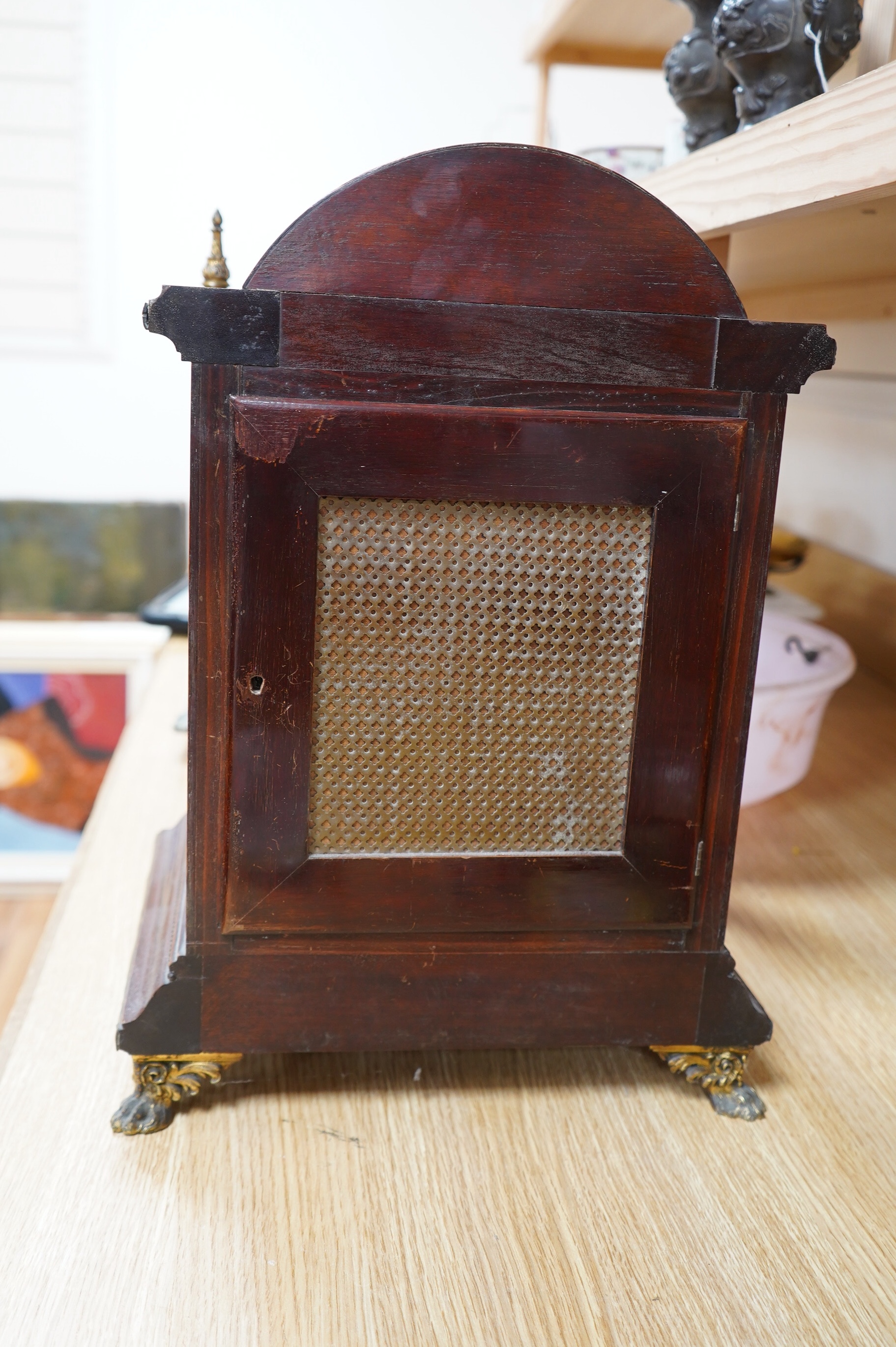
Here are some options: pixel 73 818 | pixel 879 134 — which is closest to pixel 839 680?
pixel 879 134

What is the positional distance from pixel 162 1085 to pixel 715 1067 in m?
0.44

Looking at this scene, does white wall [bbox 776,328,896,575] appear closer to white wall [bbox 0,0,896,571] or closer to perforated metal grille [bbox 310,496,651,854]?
white wall [bbox 0,0,896,571]

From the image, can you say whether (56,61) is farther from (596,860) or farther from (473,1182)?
(473,1182)

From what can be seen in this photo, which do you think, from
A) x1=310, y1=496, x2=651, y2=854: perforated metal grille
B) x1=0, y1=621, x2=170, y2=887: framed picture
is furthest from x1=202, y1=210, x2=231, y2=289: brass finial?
x1=0, y1=621, x2=170, y2=887: framed picture

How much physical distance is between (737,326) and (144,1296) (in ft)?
2.42

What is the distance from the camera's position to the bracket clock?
2.45 feet

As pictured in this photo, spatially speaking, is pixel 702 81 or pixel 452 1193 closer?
pixel 452 1193

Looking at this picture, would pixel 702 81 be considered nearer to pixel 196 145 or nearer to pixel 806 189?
pixel 806 189

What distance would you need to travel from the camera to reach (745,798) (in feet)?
4.91

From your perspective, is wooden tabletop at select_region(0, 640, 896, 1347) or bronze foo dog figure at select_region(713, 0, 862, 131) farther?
bronze foo dog figure at select_region(713, 0, 862, 131)

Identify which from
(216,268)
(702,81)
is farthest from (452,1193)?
(702,81)

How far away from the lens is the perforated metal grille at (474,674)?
80 centimetres

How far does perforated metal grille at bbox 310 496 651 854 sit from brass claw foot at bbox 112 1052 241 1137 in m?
0.19

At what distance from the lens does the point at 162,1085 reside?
2.77ft
